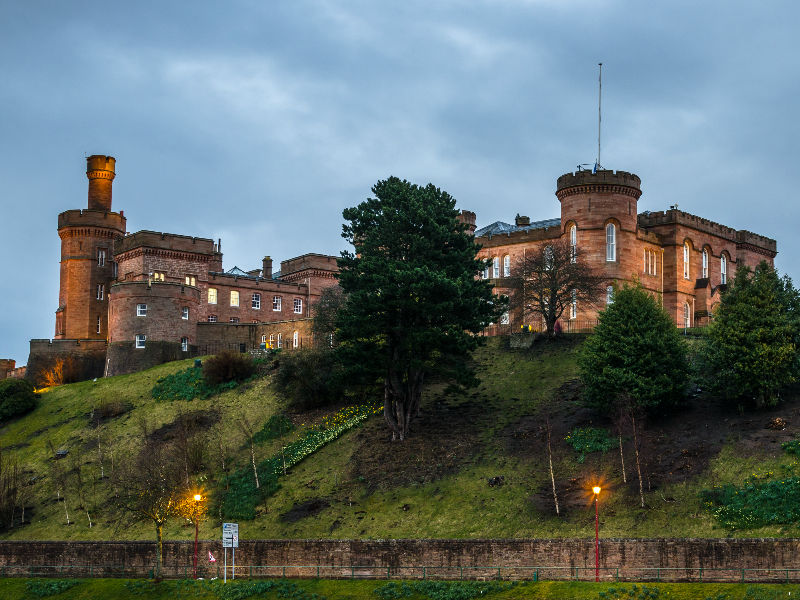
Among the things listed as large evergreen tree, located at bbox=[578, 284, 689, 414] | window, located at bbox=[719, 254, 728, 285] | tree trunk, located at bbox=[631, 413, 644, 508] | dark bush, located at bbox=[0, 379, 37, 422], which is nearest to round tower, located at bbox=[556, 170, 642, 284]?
window, located at bbox=[719, 254, 728, 285]

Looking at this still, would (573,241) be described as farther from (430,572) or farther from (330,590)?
(330,590)

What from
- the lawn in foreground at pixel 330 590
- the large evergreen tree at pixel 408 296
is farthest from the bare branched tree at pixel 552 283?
the lawn in foreground at pixel 330 590

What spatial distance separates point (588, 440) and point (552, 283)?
17.3 m

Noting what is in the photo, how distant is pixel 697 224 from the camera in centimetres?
7288

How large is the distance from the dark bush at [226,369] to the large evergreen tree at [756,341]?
31.8 metres

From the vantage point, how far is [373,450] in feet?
170

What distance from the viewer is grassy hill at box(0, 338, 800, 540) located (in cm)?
4109

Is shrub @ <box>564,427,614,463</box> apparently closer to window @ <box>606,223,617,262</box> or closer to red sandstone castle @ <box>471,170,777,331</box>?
red sandstone castle @ <box>471,170,777,331</box>

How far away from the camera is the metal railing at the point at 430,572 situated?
110 ft

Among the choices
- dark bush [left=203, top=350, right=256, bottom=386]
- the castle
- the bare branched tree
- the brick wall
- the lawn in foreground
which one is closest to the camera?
the lawn in foreground

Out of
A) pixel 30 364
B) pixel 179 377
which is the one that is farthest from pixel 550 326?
pixel 30 364

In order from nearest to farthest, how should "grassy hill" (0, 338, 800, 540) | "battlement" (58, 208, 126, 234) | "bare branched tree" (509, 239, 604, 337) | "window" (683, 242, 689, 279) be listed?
"grassy hill" (0, 338, 800, 540) < "bare branched tree" (509, 239, 604, 337) < "window" (683, 242, 689, 279) < "battlement" (58, 208, 126, 234)

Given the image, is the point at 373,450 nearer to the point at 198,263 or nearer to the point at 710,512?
the point at 710,512

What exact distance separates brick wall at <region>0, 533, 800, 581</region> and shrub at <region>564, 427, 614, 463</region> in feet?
33.1
